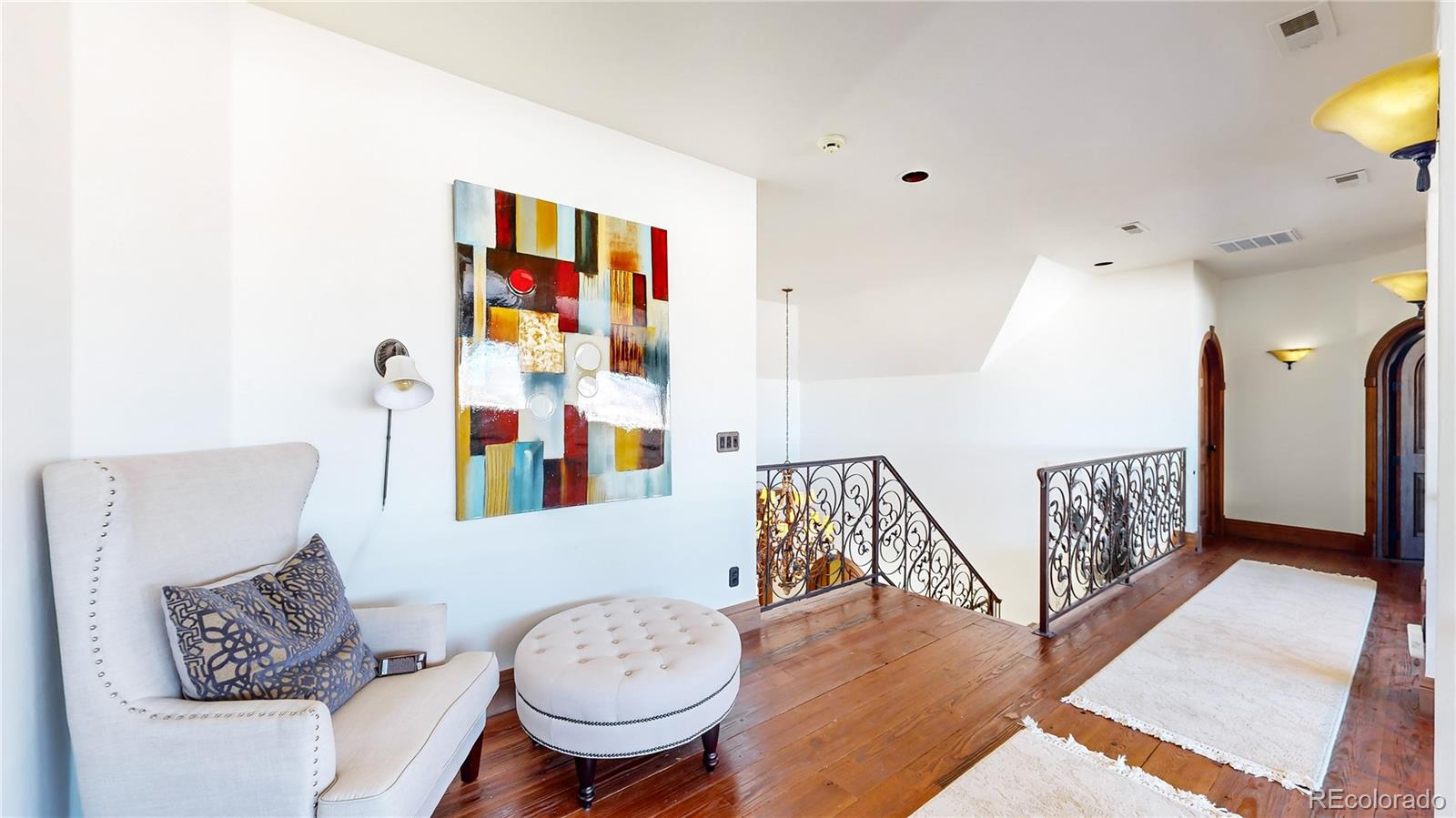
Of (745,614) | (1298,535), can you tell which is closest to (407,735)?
(745,614)

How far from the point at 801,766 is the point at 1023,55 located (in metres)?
2.66

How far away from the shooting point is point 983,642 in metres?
2.96

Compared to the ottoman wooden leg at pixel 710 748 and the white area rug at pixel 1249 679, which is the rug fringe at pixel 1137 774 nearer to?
the white area rug at pixel 1249 679

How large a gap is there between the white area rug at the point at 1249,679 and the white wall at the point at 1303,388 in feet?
5.48

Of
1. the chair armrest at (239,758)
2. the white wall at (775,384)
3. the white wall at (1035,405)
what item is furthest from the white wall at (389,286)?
the white wall at (1035,405)

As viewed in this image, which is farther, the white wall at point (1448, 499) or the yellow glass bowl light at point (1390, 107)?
the yellow glass bowl light at point (1390, 107)

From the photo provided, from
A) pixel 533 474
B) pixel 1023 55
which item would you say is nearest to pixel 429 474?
pixel 533 474

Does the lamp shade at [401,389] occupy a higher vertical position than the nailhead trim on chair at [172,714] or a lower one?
higher

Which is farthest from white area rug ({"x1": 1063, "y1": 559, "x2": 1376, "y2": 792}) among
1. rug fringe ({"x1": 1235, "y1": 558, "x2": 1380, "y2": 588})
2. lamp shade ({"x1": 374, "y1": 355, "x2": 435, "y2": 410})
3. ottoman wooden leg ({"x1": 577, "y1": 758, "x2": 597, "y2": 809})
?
lamp shade ({"x1": 374, "y1": 355, "x2": 435, "y2": 410})

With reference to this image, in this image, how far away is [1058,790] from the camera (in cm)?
184

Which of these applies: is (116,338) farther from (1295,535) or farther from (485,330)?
(1295,535)

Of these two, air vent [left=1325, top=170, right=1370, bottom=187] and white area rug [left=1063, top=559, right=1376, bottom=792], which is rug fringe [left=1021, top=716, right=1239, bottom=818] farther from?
air vent [left=1325, top=170, right=1370, bottom=187]

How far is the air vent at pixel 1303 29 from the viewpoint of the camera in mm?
1859

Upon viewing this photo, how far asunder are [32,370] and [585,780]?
5.72 ft
